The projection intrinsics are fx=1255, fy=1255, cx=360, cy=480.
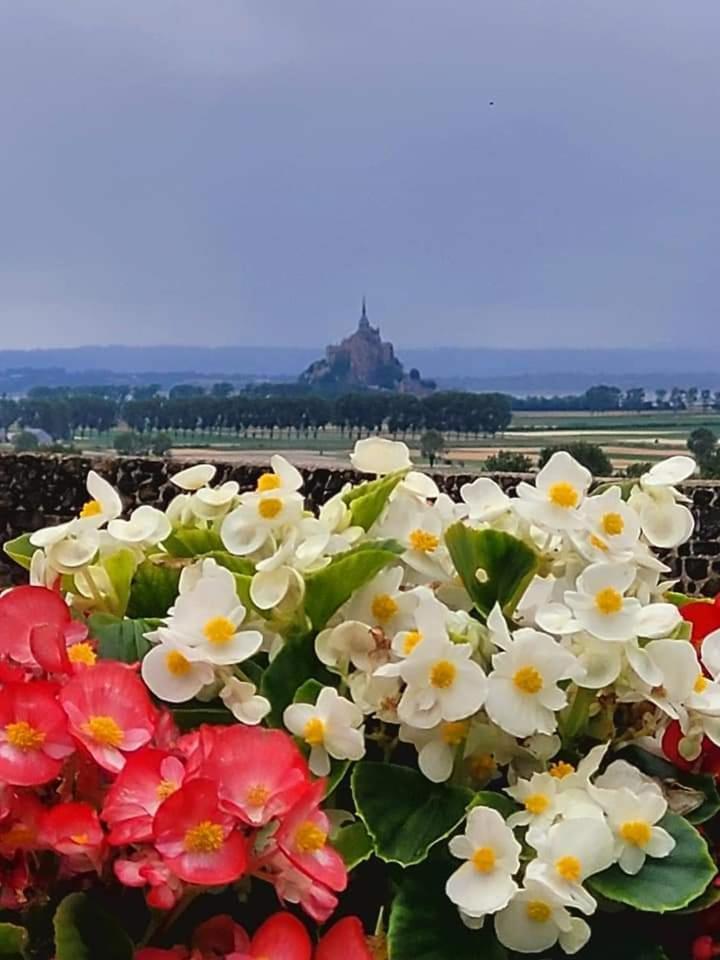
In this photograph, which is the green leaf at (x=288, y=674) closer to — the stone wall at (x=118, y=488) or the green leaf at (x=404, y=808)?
the green leaf at (x=404, y=808)

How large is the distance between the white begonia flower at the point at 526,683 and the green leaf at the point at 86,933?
0.18 meters

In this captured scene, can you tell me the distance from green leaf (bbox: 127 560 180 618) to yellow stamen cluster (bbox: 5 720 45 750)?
6.6 inches

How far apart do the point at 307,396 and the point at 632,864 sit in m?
16.2

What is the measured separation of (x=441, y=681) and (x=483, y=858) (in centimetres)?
7

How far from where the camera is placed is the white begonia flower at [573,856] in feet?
1.61

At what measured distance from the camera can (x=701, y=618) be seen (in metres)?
0.69

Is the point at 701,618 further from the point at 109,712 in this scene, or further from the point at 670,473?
the point at 109,712

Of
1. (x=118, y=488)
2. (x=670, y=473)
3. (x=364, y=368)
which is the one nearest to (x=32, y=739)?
(x=670, y=473)

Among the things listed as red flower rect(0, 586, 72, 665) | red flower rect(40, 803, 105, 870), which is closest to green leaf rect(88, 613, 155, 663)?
red flower rect(0, 586, 72, 665)

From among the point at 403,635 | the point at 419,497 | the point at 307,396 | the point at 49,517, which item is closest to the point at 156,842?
the point at 403,635

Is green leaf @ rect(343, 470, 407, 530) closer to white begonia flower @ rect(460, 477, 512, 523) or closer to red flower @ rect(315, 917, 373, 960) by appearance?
white begonia flower @ rect(460, 477, 512, 523)

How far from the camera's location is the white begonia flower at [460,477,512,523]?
64cm

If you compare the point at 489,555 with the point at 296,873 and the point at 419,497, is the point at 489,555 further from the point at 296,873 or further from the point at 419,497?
the point at 296,873

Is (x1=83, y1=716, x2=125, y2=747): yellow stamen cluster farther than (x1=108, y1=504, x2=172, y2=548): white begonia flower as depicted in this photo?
No
